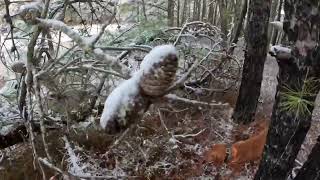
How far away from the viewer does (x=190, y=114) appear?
695 centimetres

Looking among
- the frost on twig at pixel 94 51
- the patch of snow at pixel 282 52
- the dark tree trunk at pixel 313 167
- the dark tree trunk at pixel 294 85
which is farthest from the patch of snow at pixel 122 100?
the dark tree trunk at pixel 313 167

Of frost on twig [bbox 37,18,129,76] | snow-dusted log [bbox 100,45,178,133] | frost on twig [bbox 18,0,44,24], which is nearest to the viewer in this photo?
snow-dusted log [bbox 100,45,178,133]

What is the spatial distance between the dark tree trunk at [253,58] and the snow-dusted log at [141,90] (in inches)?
186

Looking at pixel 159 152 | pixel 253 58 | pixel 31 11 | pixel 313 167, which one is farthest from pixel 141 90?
pixel 253 58

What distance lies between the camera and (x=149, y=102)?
1.55 metres

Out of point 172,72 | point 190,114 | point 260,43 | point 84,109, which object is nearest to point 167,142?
point 190,114

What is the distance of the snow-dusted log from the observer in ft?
4.84

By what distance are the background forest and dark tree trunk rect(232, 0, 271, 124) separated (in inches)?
0.6

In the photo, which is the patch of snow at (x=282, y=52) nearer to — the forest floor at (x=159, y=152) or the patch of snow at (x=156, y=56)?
the forest floor at (x=159, y=152)

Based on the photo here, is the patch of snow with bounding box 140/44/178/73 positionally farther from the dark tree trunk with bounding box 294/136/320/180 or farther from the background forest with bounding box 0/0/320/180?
the dark tree trunk with bounding box 294/136/320/180

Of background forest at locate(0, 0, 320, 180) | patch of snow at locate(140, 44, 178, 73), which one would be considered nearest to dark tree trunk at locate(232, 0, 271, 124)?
background forest at locate(0, 0, 320, 180)

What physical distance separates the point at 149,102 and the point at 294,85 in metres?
→ 2.19

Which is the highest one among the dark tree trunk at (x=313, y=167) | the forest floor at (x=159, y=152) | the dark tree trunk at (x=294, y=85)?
the dark tree trunk at (x=294, y=85)

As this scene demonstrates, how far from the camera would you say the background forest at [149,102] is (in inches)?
78.7
